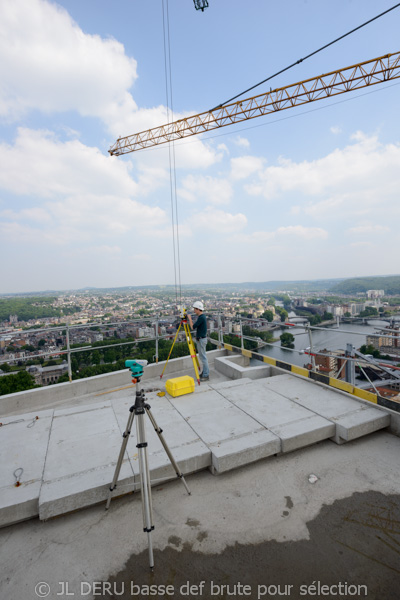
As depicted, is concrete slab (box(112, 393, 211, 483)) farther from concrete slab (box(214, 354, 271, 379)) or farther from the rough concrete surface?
concrete slab (box(214, 354, 271, 379))

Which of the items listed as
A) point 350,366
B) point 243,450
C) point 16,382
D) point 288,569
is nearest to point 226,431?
point 243,450

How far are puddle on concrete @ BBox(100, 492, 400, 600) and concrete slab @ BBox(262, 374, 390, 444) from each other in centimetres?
129

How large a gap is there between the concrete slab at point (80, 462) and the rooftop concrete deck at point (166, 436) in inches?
0.4

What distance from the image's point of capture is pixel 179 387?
5.25 metres

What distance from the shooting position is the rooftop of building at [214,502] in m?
2.22

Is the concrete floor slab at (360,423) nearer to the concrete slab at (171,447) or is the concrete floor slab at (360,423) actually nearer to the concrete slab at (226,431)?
the concrete slab at (226,431)

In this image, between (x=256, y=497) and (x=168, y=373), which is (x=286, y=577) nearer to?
(x=256, y=497)

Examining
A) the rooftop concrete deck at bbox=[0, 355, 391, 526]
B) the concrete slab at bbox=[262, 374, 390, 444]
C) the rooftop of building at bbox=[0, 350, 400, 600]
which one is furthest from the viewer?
the concrete slab at bbox=[262, 374, 390, 444]

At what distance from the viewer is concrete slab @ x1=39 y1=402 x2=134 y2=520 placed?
2.82 metres

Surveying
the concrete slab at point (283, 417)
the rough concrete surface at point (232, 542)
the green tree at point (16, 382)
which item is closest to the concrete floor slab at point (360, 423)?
the concrete slab at point (283, 417)

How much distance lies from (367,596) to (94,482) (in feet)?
8.21

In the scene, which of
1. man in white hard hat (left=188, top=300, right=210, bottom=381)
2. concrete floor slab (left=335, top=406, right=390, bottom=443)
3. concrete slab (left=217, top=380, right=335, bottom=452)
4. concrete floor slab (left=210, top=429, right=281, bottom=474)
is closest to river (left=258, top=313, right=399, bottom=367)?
concrete floor slab (left=335, top=406, right=390, bottom=443)

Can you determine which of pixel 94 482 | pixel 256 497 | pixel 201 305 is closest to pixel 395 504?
pixel 256 497
